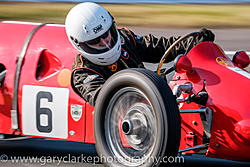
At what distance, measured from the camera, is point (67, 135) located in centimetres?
437

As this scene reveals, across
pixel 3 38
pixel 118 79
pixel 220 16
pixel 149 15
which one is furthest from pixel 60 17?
pixel 118 79

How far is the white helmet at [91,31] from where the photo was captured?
4.29 metres

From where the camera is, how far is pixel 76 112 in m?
4.27

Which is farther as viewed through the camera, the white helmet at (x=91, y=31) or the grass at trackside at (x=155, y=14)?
the grass at trackside at (x=155, y=14)

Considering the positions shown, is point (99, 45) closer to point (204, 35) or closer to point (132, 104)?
point (132, 104)

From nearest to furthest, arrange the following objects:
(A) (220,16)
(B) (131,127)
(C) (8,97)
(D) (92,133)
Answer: (B) (131,127) → (D) (92,133) → (C) (8,97) → (A) (220,16)

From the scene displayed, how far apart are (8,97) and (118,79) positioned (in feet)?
4.20

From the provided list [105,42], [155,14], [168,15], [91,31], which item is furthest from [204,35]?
[155,14]

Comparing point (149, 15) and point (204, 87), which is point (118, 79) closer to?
point (204, 87)

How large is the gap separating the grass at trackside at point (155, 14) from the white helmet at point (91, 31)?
339 inches

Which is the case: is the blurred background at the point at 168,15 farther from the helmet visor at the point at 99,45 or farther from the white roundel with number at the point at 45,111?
the white roundel with number at the point at 45,111

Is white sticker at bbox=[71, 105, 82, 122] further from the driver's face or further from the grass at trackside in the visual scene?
the grass at trackside

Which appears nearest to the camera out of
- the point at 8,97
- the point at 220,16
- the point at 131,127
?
the point at 131,127

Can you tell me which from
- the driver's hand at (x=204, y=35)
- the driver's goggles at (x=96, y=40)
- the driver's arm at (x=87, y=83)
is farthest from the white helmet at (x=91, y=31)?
the driver's hand at (x=204, y=35)
